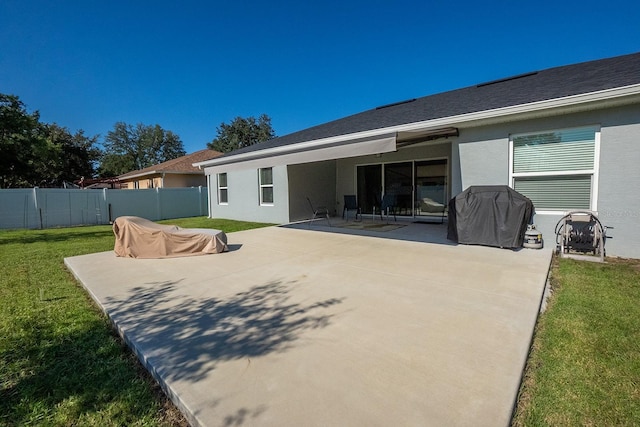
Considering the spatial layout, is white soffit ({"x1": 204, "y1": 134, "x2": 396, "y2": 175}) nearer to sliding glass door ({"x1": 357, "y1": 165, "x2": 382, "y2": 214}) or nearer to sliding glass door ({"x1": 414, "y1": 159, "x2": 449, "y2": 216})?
sliding glass door ({"x1": 414, "y1": 159, "x2": 449, "y2": 216})

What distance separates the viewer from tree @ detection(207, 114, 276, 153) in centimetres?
4547

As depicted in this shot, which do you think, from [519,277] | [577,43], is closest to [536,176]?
[519,277]

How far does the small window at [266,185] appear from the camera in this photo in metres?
13.2

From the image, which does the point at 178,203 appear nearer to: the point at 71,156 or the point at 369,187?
the point at 369,187

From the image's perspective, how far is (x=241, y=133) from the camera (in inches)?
1795

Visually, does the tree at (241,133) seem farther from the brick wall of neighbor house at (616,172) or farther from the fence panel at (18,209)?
the brick wall of neighbor house at (616,172)

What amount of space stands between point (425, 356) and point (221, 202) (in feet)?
48.9

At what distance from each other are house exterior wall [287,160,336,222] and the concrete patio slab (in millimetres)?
6676

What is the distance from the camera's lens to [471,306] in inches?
142

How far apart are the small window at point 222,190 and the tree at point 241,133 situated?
31030mm

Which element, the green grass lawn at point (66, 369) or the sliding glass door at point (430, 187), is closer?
the green grass lawn at point (66, 369)

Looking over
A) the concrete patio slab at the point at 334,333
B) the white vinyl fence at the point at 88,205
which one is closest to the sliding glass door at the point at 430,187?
the concrete patio slab at the point at 334,333

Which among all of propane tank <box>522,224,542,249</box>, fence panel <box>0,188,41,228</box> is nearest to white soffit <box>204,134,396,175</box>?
propane tank <box>522,224,542,249</box>

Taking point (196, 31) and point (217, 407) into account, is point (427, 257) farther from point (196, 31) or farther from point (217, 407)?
point (196, 31)
